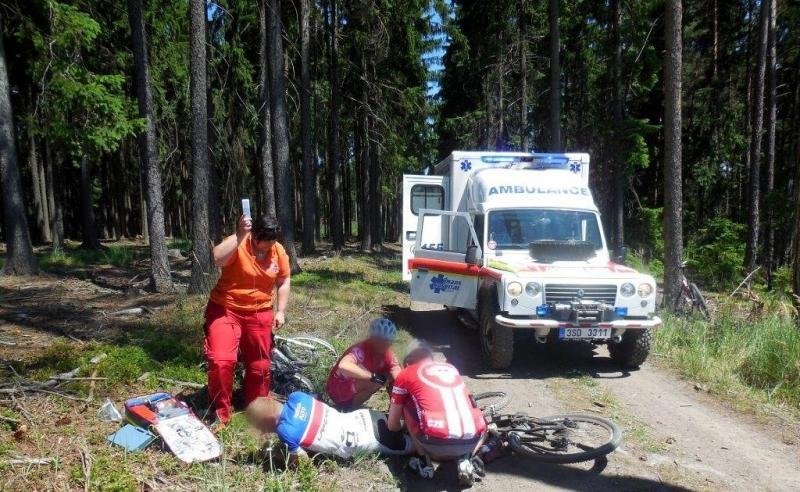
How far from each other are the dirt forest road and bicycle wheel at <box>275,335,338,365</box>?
184cm

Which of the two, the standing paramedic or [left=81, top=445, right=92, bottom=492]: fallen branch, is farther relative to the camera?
the standing paramedic

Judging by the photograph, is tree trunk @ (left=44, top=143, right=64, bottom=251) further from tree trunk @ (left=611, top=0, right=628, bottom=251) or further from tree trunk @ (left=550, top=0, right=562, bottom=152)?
tree trunk @ (left=611, top=0, right=628, bottom=251)

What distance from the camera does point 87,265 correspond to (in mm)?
15469

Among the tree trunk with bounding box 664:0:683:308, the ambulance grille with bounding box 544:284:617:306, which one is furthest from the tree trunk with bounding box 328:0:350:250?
the ambulance grille with bounding box 544:284:617:306

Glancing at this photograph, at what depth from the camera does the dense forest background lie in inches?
419

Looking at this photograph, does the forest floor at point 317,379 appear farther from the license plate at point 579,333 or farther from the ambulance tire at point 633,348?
the license plate at point 579,333

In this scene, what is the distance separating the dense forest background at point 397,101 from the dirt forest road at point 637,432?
4653 mm

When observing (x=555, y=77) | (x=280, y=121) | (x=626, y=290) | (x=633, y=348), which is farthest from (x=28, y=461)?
(x=555, y=77)

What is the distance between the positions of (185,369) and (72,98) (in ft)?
22.7

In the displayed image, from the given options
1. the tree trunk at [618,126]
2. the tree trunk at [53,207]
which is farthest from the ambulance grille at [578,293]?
the tree trunk at [53,207]

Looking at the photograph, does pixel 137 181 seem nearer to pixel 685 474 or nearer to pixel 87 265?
pixel 87 265

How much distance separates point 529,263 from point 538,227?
0.87m

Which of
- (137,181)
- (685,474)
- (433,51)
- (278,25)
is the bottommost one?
(685,474)

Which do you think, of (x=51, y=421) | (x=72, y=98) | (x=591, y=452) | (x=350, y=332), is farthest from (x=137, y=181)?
(x=591, y=452)
